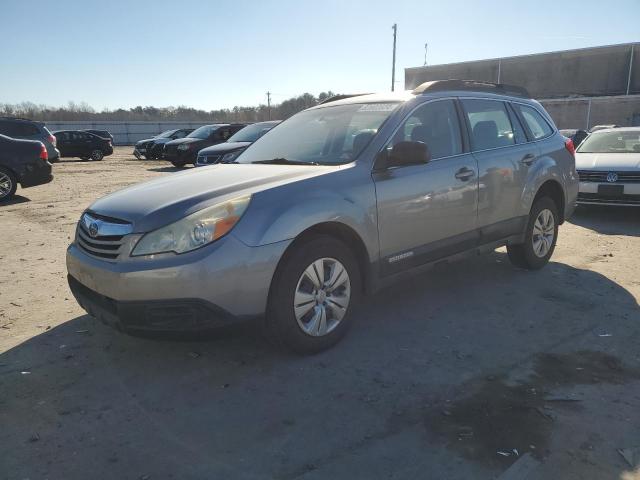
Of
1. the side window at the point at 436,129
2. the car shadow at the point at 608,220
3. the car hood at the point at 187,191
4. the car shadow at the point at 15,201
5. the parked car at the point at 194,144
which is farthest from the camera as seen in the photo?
the parked car at the point at 194,144

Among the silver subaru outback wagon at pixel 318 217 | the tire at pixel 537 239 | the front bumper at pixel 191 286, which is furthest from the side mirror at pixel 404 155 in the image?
the tire at pixel 537 239

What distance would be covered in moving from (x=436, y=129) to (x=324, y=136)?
96 cm

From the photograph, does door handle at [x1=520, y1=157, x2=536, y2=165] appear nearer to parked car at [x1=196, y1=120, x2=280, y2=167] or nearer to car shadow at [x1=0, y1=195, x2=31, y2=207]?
parked car at [x1=196, y1=120, x2=280, y2=167]

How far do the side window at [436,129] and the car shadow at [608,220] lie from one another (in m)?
4.32

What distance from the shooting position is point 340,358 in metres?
3.59

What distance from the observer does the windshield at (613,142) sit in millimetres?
9398

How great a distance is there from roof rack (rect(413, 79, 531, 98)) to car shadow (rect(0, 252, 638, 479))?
190 cm

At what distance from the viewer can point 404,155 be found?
3.82m

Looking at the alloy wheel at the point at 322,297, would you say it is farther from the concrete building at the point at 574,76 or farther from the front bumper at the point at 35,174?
the concrete building at the point at 574,76

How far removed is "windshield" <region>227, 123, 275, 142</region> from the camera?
47.4 ft

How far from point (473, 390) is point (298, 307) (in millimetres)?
1206

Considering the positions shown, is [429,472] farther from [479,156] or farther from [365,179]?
[479,156]

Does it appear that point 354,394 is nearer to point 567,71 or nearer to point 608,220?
point 608,220

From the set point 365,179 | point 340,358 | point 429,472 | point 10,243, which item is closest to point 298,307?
point 340,358
